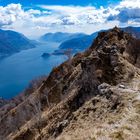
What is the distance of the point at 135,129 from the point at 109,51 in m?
53.0

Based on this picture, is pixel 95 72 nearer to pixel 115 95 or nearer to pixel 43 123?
pixel 43 123

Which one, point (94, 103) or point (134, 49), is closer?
point (94, 103)

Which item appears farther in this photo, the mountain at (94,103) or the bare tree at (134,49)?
the bare tree at (134,49)

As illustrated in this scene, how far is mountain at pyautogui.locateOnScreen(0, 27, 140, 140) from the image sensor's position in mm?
39062

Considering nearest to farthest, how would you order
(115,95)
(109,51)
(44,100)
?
(115,95)
(109,51)
(44,100)

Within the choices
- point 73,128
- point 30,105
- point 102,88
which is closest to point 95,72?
point 102,88

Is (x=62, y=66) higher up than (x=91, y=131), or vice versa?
(x=91, y=131)

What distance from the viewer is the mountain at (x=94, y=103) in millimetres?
39062

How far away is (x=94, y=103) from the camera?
53.8 m

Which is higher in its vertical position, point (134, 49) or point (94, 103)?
point (94, 103)

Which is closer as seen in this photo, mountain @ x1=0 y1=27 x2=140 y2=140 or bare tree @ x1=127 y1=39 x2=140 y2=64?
mountain @ x1=0 y1=27 x2=140 y2=140

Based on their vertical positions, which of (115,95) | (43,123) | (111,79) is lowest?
(43,123)

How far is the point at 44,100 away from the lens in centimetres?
10938

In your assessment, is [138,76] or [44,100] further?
[44,100]
